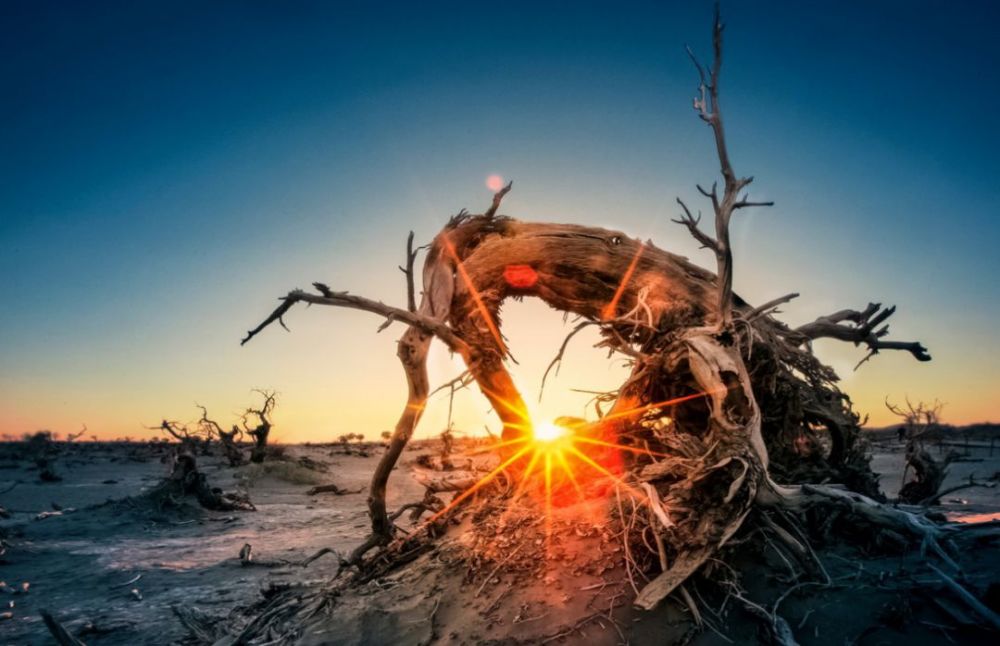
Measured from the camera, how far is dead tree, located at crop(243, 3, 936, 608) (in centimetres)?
287

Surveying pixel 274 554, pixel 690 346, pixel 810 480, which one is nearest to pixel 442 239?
pixel 690 346

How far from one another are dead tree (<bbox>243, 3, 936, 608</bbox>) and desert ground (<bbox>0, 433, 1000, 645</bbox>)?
30 cm

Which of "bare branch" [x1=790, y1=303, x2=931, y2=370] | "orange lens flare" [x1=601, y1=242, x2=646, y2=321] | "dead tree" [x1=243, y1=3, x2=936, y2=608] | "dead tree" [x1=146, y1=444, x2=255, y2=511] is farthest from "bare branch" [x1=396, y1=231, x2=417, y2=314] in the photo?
"dead tree" [x1=146, y1=444, x2=255, y2=511]

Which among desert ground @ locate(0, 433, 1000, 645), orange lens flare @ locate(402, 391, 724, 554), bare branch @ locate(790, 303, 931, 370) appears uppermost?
bare branch @ locate(790, 303, 931, 370)

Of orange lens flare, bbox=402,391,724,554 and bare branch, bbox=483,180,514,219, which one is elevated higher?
bare branch, bbox=483,180,514,219

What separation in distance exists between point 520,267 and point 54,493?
648 inches

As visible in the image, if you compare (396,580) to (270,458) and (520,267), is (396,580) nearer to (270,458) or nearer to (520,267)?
(520,267)

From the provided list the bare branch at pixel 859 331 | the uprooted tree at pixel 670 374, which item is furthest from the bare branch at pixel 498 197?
the bare branch at pixel 859 331

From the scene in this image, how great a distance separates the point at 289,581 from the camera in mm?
5883

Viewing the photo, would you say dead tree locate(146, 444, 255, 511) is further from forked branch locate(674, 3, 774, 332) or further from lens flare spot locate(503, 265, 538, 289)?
forked branch locate(674, 3, 774, 332)

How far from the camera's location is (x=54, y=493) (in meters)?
14.0

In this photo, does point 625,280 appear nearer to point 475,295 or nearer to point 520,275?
point 520,275

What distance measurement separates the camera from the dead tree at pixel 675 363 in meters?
2.87

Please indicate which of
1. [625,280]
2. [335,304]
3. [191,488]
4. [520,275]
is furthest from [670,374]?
[191,488]
